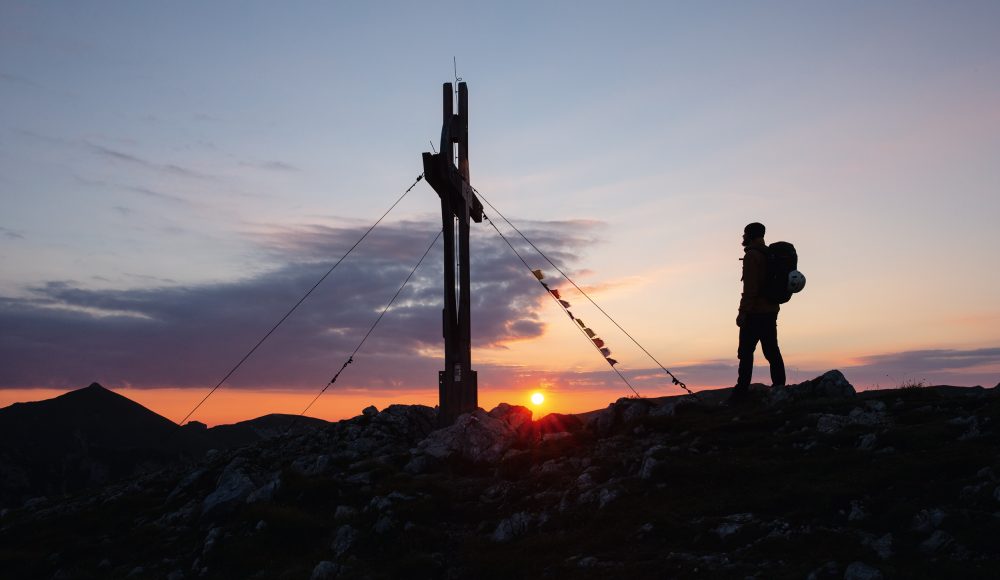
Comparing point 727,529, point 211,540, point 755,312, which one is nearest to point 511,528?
point 727,529

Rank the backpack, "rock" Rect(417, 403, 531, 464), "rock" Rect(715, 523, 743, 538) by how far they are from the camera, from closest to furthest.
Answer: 1. "rock" Rect(715, 523, 743, 538)
2. the backpack
3. "rock" Rect(417, 403, 531, 464)

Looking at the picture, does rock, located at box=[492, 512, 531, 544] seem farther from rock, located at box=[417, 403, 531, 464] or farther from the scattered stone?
rock, located at box=[417, 403, 531, 464]

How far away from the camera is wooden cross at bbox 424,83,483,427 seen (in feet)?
57.3

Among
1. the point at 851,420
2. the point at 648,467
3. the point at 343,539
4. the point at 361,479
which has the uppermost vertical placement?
the point at 851,420

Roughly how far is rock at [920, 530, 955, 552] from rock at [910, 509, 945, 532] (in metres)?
0.27

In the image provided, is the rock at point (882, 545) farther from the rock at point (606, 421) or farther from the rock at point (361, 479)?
the rock at point (361, 479)

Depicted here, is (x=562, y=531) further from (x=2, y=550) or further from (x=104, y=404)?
(x=104, y=404)

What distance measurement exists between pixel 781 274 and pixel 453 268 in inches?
371

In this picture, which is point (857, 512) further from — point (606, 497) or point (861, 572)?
point (606, 497)

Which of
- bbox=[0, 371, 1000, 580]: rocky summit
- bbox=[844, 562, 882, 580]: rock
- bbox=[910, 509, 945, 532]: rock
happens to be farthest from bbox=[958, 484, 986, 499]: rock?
bbox=[844, 562, 882, 580]: rock

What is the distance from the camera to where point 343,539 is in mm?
10992

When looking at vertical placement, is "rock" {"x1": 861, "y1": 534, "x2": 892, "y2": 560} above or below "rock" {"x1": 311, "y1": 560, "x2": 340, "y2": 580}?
above

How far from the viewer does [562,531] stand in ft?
33.1

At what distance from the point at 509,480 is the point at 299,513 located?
187 inches
